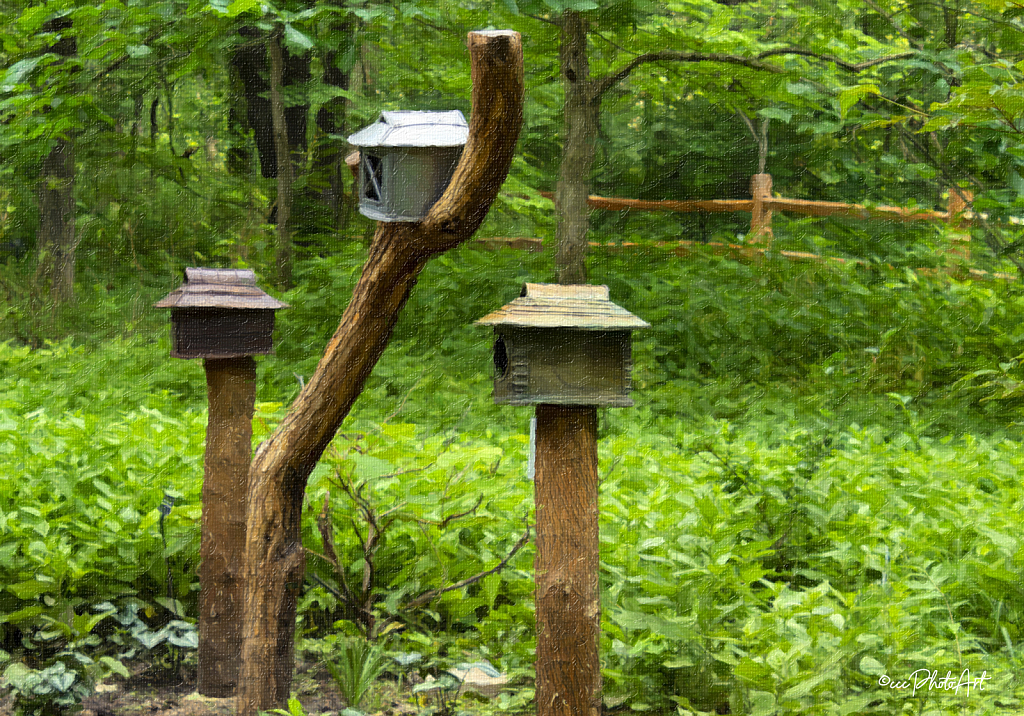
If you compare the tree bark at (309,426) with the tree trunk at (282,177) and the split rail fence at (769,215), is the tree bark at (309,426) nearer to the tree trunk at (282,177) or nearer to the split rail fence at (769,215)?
the tree trunk at (282,177)

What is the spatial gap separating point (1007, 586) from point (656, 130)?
347 inches

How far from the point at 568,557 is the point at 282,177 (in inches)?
266

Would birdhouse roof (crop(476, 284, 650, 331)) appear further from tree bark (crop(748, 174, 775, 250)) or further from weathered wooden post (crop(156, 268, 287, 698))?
tree bark (crop(748, 174, 775, 250))

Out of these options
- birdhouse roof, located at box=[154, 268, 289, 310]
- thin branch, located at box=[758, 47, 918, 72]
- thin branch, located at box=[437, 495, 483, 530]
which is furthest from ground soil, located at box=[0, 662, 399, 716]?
thin branch, located at box=[758, 47, 918, 72]

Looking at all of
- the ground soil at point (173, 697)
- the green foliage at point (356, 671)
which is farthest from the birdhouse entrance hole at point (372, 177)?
the ground soil at point (173, 697)

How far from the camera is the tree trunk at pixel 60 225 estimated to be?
9164 millimetres

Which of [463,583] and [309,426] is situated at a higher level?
[309,426]

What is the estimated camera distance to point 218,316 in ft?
9.94

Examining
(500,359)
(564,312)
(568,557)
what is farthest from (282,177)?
(568,557)

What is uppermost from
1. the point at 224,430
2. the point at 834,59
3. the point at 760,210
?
the point at 834,59

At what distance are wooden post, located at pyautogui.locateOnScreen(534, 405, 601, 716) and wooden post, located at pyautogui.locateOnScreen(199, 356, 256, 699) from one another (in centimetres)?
128

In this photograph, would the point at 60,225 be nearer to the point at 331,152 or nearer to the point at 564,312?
the point at 331,152

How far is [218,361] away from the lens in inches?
122

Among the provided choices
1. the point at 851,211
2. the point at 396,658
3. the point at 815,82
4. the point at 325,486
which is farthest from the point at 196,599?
the point at 851,211
